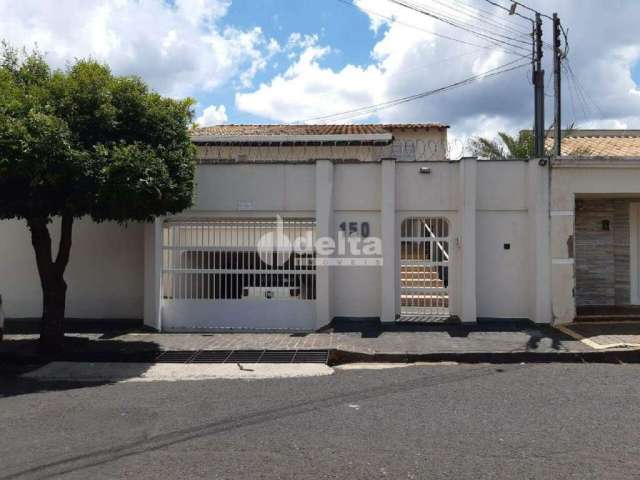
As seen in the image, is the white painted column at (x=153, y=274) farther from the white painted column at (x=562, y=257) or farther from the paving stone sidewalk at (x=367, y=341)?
the white painted column at (x=562, y=257)

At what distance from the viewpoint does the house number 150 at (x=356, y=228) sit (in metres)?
10.3

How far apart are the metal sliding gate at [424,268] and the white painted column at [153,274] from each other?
438cm

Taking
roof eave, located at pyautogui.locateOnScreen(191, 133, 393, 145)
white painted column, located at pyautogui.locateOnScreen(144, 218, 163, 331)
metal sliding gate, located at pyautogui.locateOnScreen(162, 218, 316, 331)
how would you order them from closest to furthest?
white painted column, located at pyautogui.locateOnScreen(144, 218, 163, 331) < metal sliding gate, located at pyautogui.locateOnScreen(162, 218, 316, 331) < roof eave, located at pyautogui.locateOnScreen(191, 133, 393, 145)

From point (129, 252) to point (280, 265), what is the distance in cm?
293

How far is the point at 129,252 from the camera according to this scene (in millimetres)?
10719

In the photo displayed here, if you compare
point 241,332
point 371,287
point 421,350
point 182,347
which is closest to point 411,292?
point 371,287

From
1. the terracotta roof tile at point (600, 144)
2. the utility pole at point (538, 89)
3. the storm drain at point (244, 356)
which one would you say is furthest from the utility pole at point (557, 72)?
the storm drain at point (244, 356)

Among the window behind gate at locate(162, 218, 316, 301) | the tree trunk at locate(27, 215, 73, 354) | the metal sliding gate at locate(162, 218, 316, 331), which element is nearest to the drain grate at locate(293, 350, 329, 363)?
the metal sliding gate at locate(162, 218, 316, 331)

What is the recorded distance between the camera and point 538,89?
36.8 feet

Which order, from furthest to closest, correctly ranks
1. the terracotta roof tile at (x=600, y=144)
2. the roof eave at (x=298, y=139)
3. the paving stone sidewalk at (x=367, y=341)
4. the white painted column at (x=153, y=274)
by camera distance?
the roof eave at (x=298, y=139) → the terracotta roof tile at (x=600, y=144) → the white painted column at (x=153, y=274) → the paving stone sidewalk at (x=367, y=341)

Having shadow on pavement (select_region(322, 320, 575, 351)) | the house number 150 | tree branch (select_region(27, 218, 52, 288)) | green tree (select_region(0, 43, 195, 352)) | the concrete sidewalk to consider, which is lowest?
the concrete sidewalk

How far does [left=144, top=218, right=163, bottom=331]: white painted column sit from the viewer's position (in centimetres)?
1012

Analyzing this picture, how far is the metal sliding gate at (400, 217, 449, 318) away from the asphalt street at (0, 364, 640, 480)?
3.28 metres

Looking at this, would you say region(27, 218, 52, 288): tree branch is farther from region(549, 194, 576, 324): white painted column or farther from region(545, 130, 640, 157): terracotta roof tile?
region(545, 130, 640, 157): terracotta roof tile
